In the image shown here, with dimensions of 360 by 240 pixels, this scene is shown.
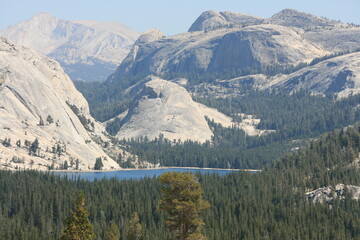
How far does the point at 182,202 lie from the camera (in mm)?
117625

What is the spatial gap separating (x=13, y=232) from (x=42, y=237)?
7.25 metres

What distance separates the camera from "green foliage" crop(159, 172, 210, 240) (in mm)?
118125

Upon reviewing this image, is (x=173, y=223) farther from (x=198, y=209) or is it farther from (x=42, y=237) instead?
(x=42, y=237)

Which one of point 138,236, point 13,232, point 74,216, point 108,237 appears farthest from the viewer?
point 13,232

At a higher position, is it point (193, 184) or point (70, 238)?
point (193, 184)

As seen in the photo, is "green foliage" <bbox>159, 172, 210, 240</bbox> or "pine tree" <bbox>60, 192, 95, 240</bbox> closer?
"pine tree" <bbox>60, 192, 95, 240</bbox>

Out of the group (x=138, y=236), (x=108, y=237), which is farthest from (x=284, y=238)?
(x=108, y=237)

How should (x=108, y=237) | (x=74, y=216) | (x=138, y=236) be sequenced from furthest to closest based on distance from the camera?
(x=138, y=236)
(x=108, y=237)
(x=74, y=216)

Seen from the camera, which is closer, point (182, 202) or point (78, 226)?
point (78, 226)

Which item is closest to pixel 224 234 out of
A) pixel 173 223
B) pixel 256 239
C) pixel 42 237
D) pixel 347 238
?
pixel 256 239

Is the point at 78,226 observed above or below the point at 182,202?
below

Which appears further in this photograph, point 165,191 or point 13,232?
point 13,232

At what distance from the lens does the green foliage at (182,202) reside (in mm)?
118125

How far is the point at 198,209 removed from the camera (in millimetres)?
118875
